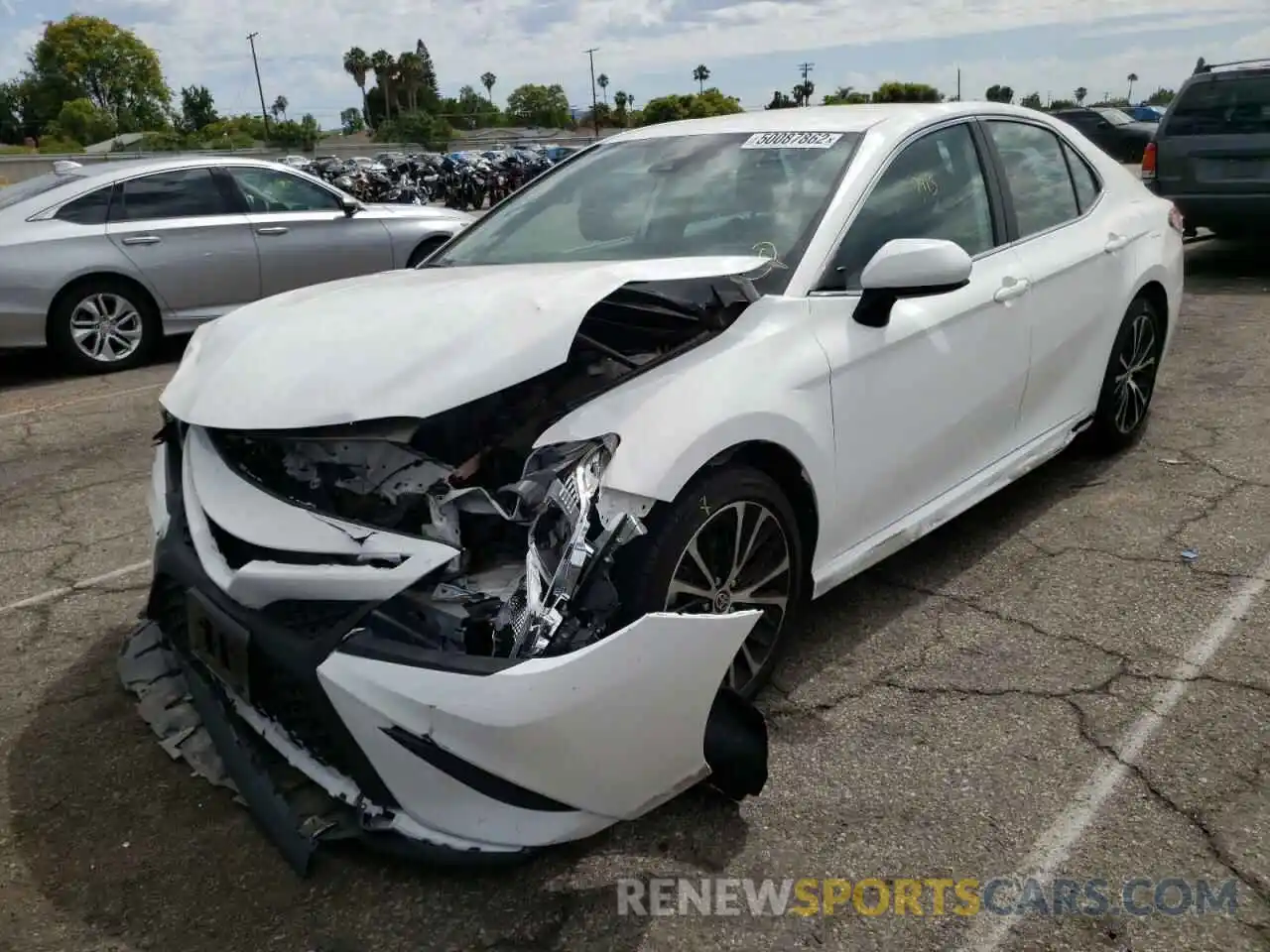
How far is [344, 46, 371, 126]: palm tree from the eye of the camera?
360ft

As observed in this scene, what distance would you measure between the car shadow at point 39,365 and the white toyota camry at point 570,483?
17.8ft

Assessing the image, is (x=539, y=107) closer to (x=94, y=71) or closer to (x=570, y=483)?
(x=94, y=71)

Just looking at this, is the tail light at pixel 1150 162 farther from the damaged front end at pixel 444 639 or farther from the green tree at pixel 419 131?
the green tree at pixel 419 131

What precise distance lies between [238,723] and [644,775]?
1.03 metres

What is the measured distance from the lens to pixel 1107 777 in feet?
8.82

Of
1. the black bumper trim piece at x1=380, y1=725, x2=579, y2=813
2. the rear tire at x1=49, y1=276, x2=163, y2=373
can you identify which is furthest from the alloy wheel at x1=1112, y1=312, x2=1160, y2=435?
the rear tire at x1=49, y1=276, x2=163, y2=373

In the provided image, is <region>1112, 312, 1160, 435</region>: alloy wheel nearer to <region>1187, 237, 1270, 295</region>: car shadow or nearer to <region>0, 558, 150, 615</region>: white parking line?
<region>0, 558, 150, 615</region>: white parking line

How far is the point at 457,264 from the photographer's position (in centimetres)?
379

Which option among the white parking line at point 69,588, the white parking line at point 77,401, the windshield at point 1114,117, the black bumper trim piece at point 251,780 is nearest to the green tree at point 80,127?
the windshield at point 1114,117

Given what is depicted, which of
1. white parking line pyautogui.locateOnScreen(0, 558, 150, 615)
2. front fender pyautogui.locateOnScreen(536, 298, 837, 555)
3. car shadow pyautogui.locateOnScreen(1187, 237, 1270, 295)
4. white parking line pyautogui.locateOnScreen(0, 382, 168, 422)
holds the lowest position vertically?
car shadow pyautogui.locateOnScreen(1187, 237, 1270, 295)

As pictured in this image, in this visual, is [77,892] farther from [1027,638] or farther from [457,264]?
[1027,638]

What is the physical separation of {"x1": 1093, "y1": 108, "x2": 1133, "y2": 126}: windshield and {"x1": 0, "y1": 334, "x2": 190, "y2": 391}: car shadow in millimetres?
25084

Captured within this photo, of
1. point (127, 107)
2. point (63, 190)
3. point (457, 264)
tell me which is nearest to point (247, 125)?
point (127, 107)

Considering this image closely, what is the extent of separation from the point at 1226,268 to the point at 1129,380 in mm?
6856
